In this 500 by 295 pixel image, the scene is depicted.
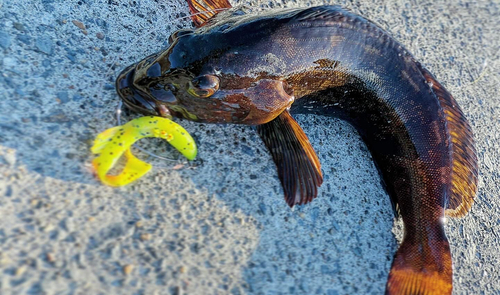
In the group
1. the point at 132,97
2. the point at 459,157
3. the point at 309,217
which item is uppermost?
Result: the point at 132,97

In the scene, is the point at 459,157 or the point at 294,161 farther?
the point at 459,157

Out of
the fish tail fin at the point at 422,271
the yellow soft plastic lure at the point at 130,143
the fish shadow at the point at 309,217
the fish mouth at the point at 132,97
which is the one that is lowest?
the fish tail fin at the point at 422,271

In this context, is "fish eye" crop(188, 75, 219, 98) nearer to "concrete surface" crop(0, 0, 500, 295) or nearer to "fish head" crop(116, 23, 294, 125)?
"fish head" crop(116, 23, 294, 125)

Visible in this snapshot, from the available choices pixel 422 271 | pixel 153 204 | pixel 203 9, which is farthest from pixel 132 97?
pixel 422 271

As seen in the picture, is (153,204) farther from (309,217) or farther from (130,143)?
(309,217)

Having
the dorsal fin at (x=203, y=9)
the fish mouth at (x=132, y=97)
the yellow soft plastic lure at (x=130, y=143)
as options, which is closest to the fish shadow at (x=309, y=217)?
the yellow soft plastic lure at (x=130, y=143)

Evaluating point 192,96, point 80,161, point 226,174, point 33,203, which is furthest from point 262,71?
point 33,203

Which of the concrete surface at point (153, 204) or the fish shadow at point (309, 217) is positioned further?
the fish shadow at point (309, 217)

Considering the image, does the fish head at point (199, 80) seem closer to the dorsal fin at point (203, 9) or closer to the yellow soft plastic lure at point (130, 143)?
the yellow soft plastic lure at point (130, 143)
